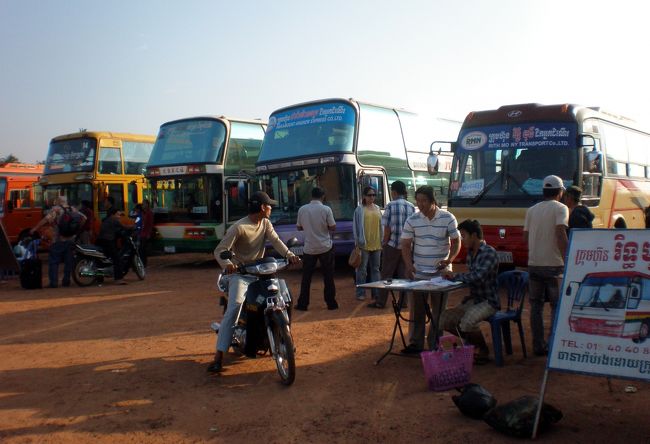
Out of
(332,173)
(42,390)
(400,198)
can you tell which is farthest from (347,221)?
(42,390)

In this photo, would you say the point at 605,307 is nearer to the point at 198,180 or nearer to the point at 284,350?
the point at 284,350

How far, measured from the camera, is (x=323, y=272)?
9531 millimetres

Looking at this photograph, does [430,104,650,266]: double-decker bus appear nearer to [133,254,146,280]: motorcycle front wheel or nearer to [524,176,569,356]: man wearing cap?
[524,176,569,356]: man wearing cap

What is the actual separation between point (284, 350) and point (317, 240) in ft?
12.2

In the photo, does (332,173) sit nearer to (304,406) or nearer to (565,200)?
(565,200)

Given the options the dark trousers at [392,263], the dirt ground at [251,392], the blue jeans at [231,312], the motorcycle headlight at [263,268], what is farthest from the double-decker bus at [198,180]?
the motorcycle headlight at [263,268]

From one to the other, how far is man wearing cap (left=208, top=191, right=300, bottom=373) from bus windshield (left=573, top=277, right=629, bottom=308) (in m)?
2.94

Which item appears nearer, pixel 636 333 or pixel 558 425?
pixel 636 333

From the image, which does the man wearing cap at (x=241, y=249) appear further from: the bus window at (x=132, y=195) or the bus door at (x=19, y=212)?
the bus door at (x=19, y=212)

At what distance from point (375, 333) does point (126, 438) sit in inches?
152

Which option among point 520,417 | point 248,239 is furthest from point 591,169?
point 520,417

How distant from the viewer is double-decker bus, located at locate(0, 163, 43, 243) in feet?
62.2

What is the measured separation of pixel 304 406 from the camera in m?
5.21

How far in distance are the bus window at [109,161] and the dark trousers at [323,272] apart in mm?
10259
